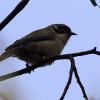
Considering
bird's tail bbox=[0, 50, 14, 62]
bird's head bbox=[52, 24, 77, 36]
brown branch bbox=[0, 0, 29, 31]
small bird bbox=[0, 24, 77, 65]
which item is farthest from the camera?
bird's head bbox=[52, 24, 77, 36]

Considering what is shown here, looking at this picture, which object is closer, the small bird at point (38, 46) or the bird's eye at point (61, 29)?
the small bird at point (38, 46)

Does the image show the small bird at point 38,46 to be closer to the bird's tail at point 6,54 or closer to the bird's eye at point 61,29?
the bird's tail at point 6,54

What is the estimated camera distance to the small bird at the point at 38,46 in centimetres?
502

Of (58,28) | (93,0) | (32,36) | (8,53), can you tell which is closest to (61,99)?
(93,0)

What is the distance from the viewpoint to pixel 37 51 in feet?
17.2

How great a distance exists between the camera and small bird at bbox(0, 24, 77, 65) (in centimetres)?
502

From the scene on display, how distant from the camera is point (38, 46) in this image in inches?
209

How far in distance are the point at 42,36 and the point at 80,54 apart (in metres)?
3.36

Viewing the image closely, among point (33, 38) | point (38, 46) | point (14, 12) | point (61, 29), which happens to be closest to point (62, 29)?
point (61, 29)

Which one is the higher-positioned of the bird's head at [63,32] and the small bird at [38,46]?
the bird's head at [63,32]

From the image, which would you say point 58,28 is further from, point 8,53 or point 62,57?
point 62,57

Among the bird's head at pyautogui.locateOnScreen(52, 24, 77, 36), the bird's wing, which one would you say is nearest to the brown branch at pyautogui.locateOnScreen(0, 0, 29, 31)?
the bird's wing

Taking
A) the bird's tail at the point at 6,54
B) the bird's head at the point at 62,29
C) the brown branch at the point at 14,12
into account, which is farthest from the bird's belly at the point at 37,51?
the brown branch at the point at 14,12

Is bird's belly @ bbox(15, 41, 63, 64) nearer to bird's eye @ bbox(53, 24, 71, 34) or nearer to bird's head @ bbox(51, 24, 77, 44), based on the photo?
bird's head @ bbox(51, 24, 77, 44)
